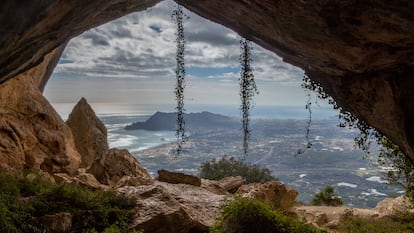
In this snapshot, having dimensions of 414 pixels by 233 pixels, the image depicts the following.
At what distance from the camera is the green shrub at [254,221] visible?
1087 cm

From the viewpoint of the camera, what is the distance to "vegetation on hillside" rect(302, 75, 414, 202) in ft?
37.1

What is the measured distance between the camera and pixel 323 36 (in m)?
7.61

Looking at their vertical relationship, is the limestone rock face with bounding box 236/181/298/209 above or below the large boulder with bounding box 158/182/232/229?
below

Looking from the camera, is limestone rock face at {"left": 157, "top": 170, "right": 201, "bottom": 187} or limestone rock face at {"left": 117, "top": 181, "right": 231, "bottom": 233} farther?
limestone rock face at {"left": 157, "top": 170, "right": 201, "bottom": 187}

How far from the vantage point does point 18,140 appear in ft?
48.4

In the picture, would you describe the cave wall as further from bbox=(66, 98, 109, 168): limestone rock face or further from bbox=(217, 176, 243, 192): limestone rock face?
bbox=(66, 98, 109, 168): limestone rock face

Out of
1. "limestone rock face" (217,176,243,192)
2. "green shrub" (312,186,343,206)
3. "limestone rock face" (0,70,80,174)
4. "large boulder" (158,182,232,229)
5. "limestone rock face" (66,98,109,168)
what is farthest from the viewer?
"green shrub" (312,186,343,206)

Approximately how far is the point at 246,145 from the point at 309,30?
4.80 meters

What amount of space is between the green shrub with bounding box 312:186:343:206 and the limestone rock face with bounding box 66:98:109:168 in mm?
15810

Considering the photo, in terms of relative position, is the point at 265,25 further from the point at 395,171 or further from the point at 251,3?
the point at 395,171

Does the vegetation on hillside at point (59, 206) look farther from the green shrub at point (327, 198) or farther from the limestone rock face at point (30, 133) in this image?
the green shrub at point (327, 198)

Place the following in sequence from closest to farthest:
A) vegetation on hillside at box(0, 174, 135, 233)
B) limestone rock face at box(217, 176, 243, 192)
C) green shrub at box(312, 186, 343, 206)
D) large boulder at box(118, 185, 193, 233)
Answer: vegetation on hillside at box(0, 174, 135, 233), large boulder at box(118, 185, 193, 233), limestone rock face at box(217, 176, 243, 192), green shrub at box(312, 186, 343, 206)

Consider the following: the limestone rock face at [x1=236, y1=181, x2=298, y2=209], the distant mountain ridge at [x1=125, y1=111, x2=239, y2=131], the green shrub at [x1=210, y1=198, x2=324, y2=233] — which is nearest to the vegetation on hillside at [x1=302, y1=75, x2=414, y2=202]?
the green shrub at [x1=210, y1=198, x2=324, y2=233]

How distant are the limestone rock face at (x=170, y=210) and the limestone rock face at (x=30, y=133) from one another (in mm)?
4993
